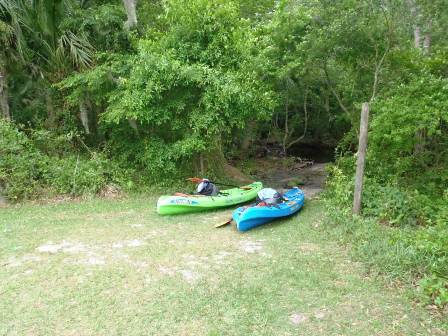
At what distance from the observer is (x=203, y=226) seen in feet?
22.9

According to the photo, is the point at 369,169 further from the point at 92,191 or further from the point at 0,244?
the point at 0,244

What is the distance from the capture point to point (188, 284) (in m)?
4.62

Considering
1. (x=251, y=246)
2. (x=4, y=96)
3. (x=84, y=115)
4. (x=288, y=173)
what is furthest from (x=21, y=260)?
(x=288, y=173)

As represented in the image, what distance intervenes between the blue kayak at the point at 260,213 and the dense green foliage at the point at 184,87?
36.3 inches

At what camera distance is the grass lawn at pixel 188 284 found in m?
3.78

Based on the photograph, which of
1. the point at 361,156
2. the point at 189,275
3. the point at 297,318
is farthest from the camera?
the point at 361,156

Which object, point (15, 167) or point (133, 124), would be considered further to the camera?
point (133, 124)

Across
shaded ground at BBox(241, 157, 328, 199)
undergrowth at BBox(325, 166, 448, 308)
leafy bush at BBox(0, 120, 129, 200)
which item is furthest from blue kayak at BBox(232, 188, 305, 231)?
leafy bush at BBox(0, 120, 129, 200)

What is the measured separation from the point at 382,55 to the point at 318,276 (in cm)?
724

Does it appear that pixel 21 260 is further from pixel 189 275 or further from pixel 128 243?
pixel 189 275

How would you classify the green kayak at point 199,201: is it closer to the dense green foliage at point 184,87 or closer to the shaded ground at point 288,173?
the dense green foliage at point 184,87

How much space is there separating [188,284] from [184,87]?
575 centimetres

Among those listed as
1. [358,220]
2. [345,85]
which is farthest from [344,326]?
[345,85]

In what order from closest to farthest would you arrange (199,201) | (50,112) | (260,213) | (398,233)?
(398,233)
(260,213)
(199,201)
(50,112)
